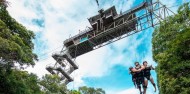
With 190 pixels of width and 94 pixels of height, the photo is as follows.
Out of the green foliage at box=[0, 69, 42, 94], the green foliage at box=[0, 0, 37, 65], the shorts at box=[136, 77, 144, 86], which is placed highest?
the green foliage at box=[0, 0, 37, 65]

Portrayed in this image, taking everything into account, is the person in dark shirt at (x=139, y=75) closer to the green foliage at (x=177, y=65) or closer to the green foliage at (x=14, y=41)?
the green foliage at (x=177, y=65)

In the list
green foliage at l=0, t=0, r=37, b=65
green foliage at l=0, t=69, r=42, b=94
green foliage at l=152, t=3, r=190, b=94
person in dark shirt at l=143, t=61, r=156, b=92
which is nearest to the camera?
person in dark shirt at l=143, t=61, r=156, b=92

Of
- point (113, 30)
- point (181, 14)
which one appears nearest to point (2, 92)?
point (181, 14)

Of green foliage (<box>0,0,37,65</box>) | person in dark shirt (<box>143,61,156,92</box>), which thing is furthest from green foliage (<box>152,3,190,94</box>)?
green foliage (<box>0,0,37,65</box>)

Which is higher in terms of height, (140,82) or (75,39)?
(75,39)

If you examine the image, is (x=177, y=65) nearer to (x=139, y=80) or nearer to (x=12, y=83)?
(x=139, y=80)

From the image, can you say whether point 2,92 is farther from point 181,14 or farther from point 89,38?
point 89,38

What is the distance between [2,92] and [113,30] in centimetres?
1572

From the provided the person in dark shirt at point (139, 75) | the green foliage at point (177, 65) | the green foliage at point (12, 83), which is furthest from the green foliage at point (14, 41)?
the person in dark shirt at point (139, 75)

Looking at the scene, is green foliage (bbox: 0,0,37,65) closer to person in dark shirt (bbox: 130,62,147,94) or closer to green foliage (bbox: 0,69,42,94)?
green foliage (bbox: 0,69,42,94)

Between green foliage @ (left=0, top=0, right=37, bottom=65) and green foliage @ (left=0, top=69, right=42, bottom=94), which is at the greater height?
green foliage @ (left=0, top=0, right=37, bottom=65)

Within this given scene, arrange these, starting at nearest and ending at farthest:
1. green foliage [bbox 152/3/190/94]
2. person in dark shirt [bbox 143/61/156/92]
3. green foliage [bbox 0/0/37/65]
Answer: person in dark shirt [bbox 143/61/156/92], green foliage [bbox 0/0/37/65], green foliage [bbox 152/3/190/94]

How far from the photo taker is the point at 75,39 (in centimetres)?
3388

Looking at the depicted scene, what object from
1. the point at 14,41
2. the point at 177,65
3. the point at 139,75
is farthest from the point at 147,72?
the point at 14,41
